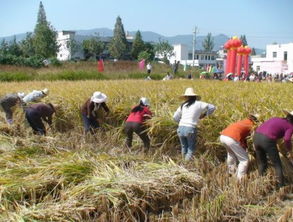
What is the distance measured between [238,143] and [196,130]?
0.85 meters

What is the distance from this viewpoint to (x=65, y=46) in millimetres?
65375

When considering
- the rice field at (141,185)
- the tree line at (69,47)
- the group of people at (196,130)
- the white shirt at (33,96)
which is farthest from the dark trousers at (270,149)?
the tree line at (69,47)

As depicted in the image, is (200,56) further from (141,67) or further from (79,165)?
(79,165)

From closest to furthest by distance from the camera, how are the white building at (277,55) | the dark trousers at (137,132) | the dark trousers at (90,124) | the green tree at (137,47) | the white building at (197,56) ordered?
the dark trousers at (137,132), the dark trousers at (90,124), the white building at (277,55), the green tree at (137,47), the white building at (197,56)

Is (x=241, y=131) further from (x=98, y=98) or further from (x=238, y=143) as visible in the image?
(x=98, y=98)

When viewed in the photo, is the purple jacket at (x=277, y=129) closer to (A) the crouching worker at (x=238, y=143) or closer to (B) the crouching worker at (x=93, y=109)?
(A) the crouching worker at (x=238, y=143)

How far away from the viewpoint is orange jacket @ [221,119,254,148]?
491cm

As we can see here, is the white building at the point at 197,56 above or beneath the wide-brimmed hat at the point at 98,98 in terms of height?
above

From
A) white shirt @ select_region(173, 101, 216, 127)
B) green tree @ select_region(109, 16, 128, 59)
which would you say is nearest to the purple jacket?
white shirt @ select_region(173, 101, 216, 127)

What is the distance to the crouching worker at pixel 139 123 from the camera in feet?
20.1

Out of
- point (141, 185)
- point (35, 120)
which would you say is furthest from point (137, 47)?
point (141, 185)

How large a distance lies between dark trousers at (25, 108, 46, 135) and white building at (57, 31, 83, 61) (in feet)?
127

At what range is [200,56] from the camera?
8462 centimetres

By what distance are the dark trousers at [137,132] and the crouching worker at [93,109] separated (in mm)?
947
